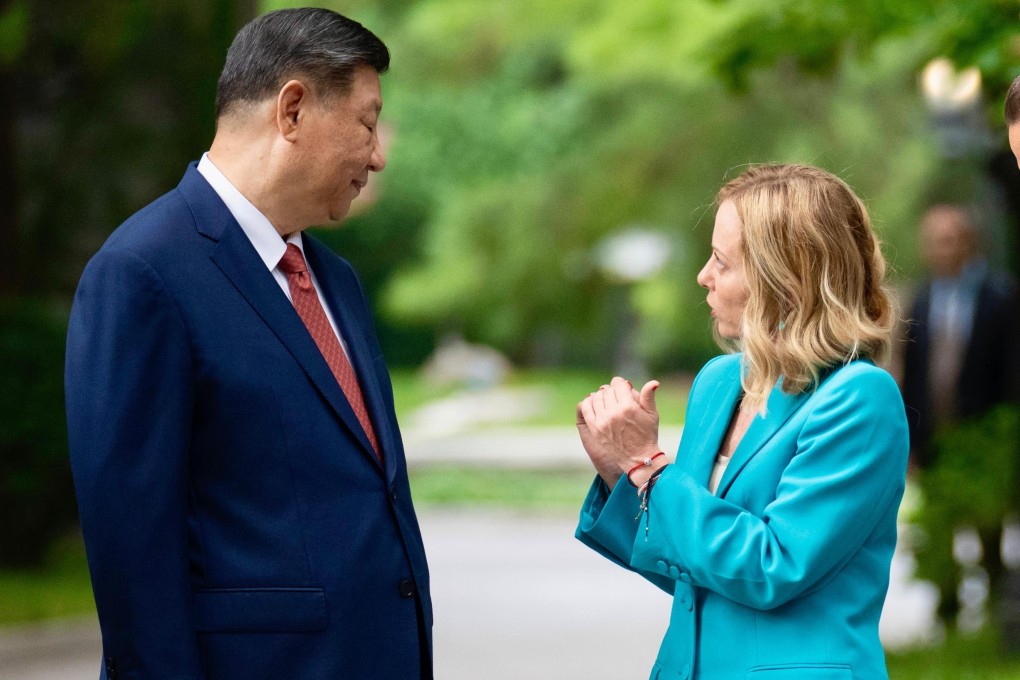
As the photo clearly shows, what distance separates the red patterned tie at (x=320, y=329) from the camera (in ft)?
9.11

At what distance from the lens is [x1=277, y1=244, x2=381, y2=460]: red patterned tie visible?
9.11 feet

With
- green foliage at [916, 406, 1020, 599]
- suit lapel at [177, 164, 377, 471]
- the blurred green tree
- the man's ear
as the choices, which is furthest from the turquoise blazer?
the blurred green tree

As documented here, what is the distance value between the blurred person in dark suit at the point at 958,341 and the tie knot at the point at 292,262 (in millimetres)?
6110

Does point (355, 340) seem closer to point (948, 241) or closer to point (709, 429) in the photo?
point (709, 429)

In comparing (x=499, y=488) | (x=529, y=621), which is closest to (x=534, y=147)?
(x=499, y=488)

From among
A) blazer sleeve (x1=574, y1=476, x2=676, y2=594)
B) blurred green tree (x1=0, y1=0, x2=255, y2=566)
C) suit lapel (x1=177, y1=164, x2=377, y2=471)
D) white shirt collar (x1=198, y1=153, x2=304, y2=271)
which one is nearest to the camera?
suit lapel (x1=177, y1=164, x2=377, y2=471)

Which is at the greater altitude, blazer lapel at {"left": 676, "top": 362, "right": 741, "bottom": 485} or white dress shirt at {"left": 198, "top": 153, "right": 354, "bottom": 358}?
white dress shirt at {"left": 198, "top": 153, "right": 354, "bottom": 358}

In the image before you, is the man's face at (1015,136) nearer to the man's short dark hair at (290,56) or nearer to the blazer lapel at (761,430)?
the blazer lapel at (761,430)

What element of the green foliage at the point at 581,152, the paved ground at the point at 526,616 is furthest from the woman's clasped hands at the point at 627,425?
the green foliage at the point at 581,152

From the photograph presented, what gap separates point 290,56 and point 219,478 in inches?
32.5

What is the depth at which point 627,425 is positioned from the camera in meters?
2.74

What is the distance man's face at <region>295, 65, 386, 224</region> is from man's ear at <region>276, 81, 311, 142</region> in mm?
17

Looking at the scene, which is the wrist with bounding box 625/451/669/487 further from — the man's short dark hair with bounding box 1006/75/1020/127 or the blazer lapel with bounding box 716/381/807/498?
the man's short dark hair with bounding box 1006/75/1020/127

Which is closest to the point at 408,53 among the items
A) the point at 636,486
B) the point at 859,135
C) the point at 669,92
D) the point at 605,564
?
the point at 669,92
